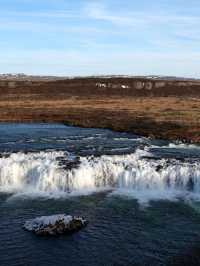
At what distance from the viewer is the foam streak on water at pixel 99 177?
30672 mm

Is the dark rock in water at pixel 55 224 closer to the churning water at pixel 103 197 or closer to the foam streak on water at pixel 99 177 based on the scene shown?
the churning water at pixel 103 197

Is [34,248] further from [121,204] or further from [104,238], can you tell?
[121,204]

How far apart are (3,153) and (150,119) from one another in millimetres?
23838

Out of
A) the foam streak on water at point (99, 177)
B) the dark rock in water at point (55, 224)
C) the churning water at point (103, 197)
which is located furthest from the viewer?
the foam streak on water at point (99, 177)

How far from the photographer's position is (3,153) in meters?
37.3

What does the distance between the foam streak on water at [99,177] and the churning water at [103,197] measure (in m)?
0.06

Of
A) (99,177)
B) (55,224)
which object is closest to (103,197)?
(99,177)

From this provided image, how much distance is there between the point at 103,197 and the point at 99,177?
313 centimetres

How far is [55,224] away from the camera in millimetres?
23062

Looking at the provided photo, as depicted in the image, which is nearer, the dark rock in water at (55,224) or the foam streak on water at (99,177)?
the dark rock in water at (55,224)

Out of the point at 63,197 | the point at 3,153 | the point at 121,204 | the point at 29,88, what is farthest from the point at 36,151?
the point at 29,88

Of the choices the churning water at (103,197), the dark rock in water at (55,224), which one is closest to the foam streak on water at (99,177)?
the churning water at (103,197)

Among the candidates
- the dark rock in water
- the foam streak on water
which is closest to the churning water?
the foam streak on water

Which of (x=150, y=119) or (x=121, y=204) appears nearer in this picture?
(x=121, y=204)
